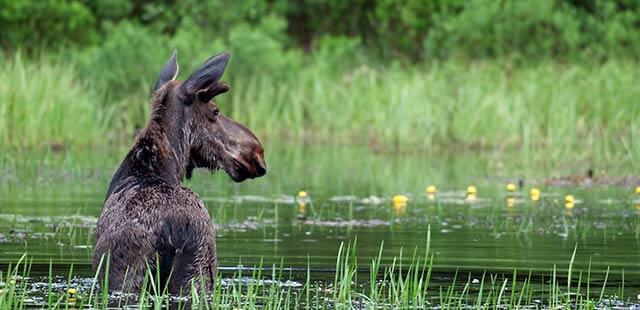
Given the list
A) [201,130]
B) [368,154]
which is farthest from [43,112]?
[201,130]

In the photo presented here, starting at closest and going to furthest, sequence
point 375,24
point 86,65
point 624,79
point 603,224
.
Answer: point 603,224, point 624,79, point 86,65, point 375,24

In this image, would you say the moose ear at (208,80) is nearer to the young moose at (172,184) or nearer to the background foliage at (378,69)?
the young moose at (172,184)

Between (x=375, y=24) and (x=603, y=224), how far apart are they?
3044 cm

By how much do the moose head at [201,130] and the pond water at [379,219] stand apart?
1.05 m

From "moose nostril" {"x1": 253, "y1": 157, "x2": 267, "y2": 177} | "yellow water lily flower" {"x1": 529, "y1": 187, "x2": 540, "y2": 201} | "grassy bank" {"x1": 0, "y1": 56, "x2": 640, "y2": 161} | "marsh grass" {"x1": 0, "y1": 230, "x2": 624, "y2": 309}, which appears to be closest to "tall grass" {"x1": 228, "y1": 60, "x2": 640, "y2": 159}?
"grassy bank" {"x1": 0, "y1": 56, "x2": 640, "y2": 161}

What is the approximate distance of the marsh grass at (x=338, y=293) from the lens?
7332mm

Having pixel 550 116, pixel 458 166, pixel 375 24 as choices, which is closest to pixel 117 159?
pixel 458 166

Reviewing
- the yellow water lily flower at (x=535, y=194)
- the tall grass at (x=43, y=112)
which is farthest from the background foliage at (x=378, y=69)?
the yellow water lily flower at (x=535, y=194)

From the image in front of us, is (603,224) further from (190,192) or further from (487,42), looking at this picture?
(487,42)

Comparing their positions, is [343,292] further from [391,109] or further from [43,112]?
[391,109]

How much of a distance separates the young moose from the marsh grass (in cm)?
12

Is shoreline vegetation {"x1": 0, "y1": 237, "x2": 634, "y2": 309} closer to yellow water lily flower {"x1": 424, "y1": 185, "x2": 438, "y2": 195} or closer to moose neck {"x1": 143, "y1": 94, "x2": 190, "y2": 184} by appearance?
moose neck {"x1": 143, "y1": 94, "x2": 190, "y2": 184}

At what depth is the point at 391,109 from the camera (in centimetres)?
2422

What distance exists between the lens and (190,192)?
822 cm
